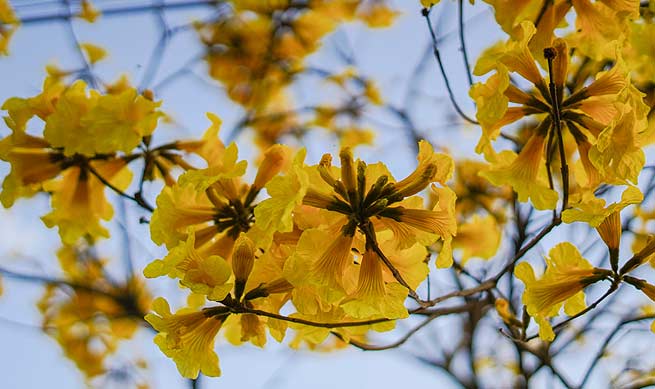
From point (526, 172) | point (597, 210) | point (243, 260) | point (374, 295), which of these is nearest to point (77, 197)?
point (243, 260)

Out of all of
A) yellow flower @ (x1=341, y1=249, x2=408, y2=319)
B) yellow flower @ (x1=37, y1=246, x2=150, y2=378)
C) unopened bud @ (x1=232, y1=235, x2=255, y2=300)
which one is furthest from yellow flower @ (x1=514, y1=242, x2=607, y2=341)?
yellow flower @ (x1=37, y1=246, x2=150, y2=378)

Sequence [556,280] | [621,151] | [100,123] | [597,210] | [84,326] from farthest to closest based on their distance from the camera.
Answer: [84,326]
[100,123]
[556,280]
[621,151]
[597,210]

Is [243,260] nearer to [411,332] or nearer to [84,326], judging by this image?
[411,332]

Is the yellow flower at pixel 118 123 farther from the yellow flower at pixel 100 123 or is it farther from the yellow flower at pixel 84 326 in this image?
the yellow flower at pixel 84 326

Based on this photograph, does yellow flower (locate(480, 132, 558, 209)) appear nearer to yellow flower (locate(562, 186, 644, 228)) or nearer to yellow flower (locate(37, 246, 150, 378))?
yellow flower (locate(562, 186, 644, 228))

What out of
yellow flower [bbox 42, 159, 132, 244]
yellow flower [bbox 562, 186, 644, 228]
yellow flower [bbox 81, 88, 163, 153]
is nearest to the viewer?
yellow flower [bbox 562, 186, 644, 228]

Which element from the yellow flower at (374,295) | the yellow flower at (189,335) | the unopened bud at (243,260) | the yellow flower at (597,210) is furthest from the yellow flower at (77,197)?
the yellow flower at (597,210)
